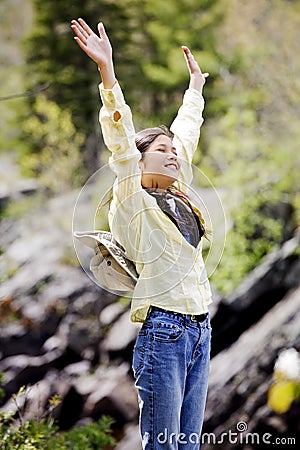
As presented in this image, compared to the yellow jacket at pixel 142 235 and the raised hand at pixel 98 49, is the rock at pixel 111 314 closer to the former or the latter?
the yellow jacket at pixel 142 235

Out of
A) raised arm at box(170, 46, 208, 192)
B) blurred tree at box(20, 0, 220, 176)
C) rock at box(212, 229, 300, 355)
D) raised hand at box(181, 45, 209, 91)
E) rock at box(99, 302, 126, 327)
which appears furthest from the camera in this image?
blurred tree at box(20, 0, 220, 176)

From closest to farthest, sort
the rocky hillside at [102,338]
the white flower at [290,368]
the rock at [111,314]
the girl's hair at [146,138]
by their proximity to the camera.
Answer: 1. the girl's hair at [146,138]
2. the white flower at [290,368]
3. the rocky hillside at [102,338]
4. the rock at [111,314]

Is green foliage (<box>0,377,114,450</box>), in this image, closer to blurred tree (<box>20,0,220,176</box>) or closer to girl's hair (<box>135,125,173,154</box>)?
girl's hair (<box>135,125,173,154</box>)

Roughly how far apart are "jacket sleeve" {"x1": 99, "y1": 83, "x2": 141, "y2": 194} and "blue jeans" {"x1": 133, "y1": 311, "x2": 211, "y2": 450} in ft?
0.94

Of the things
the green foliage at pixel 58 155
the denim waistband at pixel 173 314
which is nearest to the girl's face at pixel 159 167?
the denim waistband at pixel 173 314

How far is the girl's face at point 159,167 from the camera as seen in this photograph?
4.53 ft

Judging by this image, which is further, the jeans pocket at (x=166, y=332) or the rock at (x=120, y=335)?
Result: the rock at (x=120, y=335)

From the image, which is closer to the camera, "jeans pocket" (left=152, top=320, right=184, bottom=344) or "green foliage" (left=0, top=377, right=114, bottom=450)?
"jeans pocket" (left=152, top=320, right=184, bottom=344)

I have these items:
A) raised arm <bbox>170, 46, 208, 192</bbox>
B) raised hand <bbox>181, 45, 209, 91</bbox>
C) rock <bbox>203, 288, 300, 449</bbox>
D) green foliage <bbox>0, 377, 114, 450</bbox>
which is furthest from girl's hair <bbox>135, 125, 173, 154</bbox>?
rock <bbox>203, 288, 300, 449</bbox>

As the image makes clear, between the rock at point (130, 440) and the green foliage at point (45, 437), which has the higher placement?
the green foliage at point (45, 437)

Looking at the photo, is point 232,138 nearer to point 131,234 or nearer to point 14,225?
point 14,225

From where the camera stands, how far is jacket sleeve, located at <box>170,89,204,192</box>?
1498mm

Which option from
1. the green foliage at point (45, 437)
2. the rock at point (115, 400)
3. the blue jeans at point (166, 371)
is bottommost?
the rock at point (115, 400)

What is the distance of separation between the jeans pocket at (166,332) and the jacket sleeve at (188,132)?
13.3 inches
